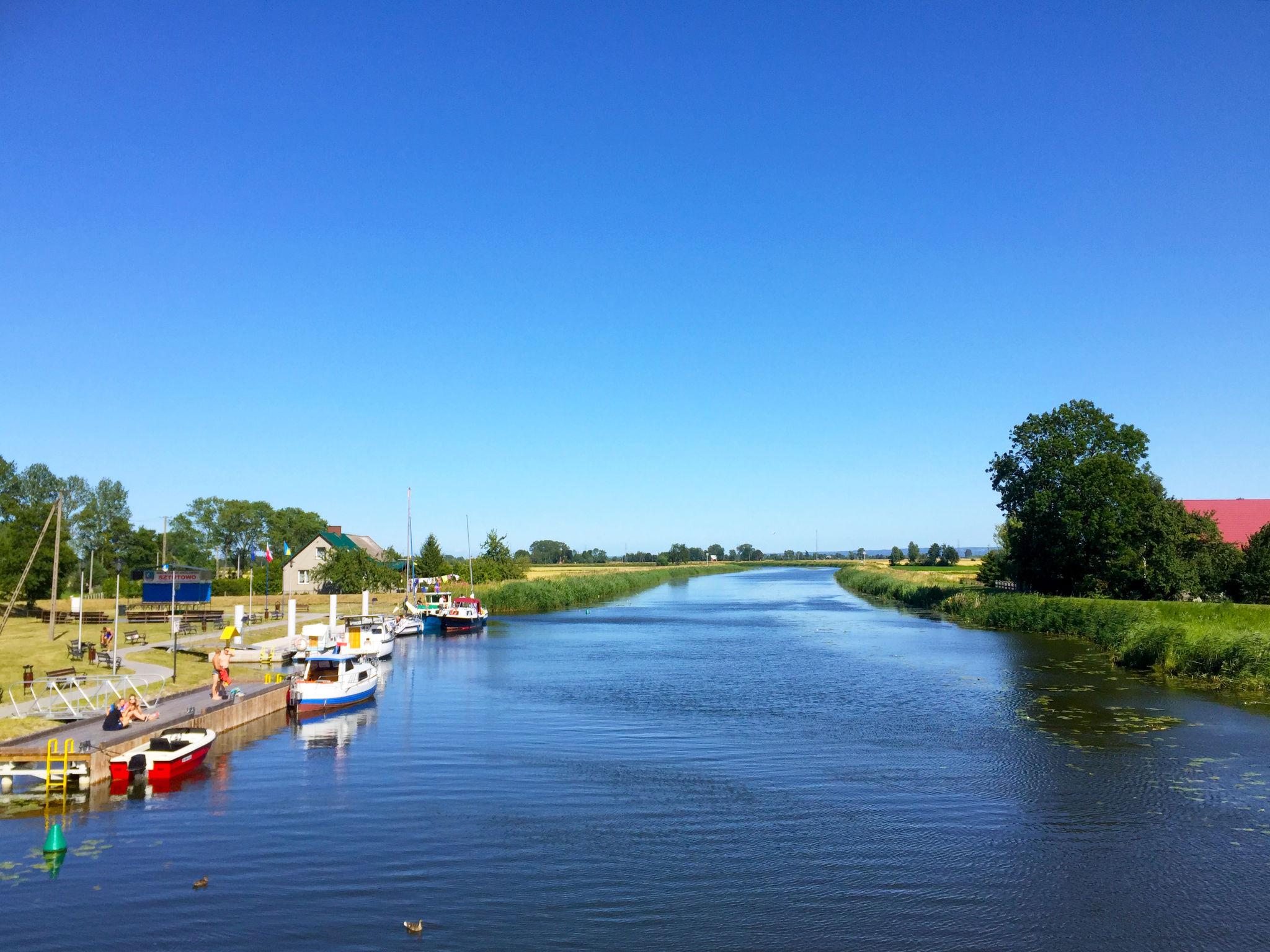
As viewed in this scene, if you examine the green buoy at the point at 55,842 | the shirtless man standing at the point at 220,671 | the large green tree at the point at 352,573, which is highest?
the large green tree at the point at 352,573

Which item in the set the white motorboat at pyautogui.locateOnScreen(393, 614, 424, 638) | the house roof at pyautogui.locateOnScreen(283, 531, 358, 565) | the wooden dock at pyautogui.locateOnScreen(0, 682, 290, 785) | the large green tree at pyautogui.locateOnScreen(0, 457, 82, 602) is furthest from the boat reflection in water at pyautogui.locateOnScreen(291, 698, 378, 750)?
the house roof at pyautogui.locateOnScreen(283, 531, 358, 565)

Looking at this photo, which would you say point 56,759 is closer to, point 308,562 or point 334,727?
point 334,727

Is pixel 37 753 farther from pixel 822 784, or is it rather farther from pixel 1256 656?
pixel 1256 656

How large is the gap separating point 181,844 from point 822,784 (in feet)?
51.4

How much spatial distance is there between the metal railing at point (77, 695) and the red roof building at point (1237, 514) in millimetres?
69399

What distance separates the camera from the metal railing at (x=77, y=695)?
87.4 feet

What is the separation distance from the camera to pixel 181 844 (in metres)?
19.1

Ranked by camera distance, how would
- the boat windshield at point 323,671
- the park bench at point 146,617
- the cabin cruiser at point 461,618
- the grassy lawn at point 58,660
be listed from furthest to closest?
1. the cabin cruiser at point 461,618
2. the park bench at point 146,617
3. the boat windshield at point 323,671
4. the grassy lawn at point 58,660

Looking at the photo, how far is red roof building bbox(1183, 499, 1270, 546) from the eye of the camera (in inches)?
2736

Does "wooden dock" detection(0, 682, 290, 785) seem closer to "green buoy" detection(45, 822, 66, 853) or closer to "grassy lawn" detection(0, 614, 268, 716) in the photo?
"grassy lawn" detection(0, 614, 268, 716)

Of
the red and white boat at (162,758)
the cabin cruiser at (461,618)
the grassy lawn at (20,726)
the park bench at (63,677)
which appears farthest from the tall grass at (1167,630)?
the park bench at (63,677)

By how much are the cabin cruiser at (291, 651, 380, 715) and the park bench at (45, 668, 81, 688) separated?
A: 7.51 meters

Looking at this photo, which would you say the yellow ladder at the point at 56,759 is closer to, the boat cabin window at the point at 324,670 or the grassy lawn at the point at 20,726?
the grassy lawn at the point at 20,726

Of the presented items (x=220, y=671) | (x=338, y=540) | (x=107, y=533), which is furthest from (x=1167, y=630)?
(x=107, y=533)
